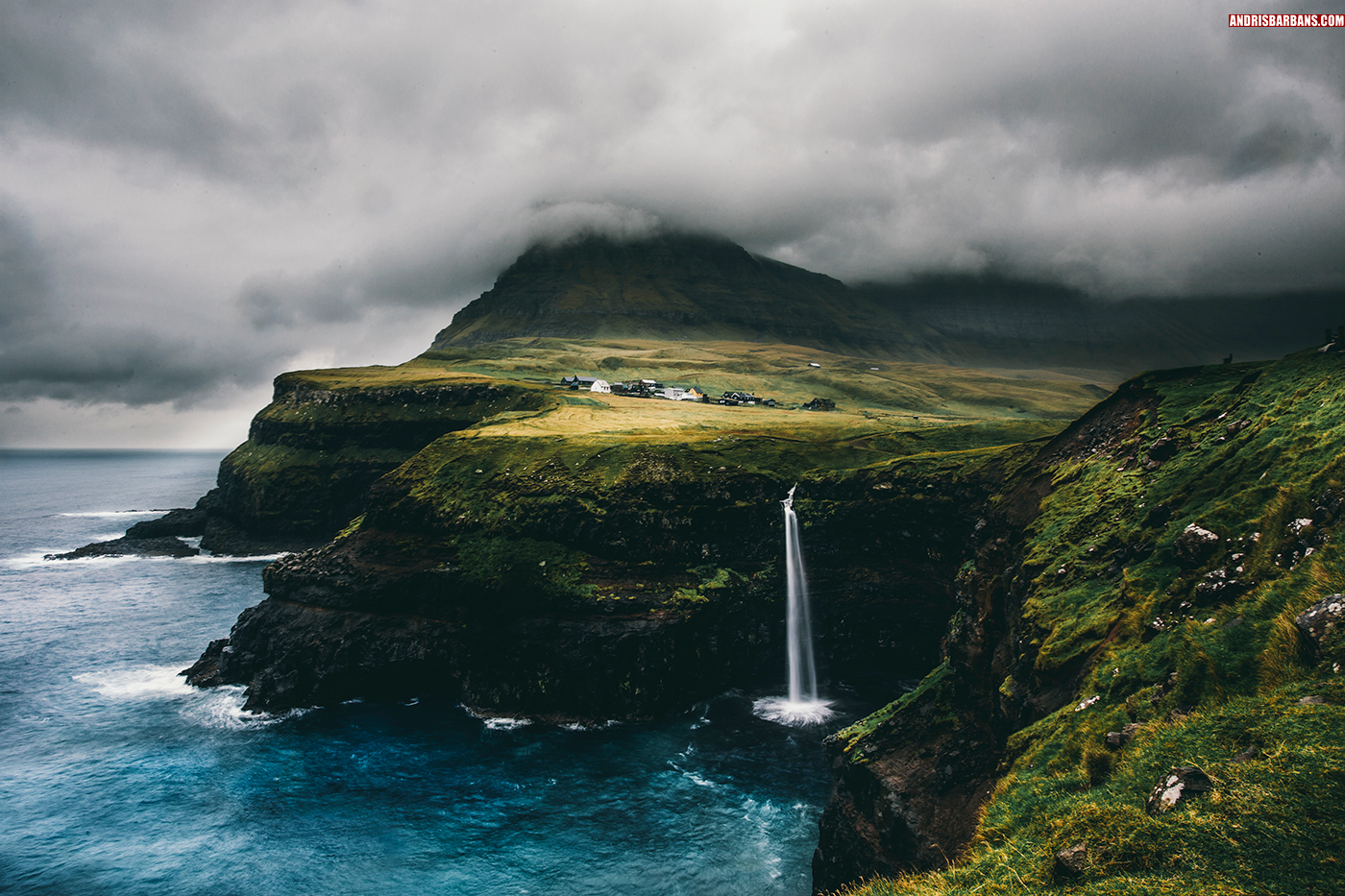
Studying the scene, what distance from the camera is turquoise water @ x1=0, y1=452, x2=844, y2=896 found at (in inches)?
1417

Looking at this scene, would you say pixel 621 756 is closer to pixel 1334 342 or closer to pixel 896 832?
pixel 896 832

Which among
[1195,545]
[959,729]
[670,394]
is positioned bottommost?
[959,729]

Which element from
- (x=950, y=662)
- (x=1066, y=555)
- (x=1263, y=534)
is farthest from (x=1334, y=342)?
(x=950, y=662)

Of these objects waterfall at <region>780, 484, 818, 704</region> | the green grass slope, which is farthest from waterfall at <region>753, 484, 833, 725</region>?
the green grass slope

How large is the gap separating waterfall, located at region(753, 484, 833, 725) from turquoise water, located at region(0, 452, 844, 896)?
2.89m

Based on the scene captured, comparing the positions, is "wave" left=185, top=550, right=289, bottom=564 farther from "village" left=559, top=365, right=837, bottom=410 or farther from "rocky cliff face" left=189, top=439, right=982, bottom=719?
"village" left=559, top=365, right=837, bottom=410

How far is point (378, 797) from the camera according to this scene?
43.7m

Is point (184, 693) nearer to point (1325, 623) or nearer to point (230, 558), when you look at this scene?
point (230, 558)

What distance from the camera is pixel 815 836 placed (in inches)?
1515

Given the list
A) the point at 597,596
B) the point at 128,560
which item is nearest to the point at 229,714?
the point at 597,596

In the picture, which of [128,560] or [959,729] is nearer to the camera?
[959,729]

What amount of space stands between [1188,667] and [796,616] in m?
50.5

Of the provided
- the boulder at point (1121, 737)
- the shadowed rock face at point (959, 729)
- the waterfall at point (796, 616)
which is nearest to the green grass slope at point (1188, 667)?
the boulder at point (1121, 737)

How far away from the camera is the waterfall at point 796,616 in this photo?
2459 inches
